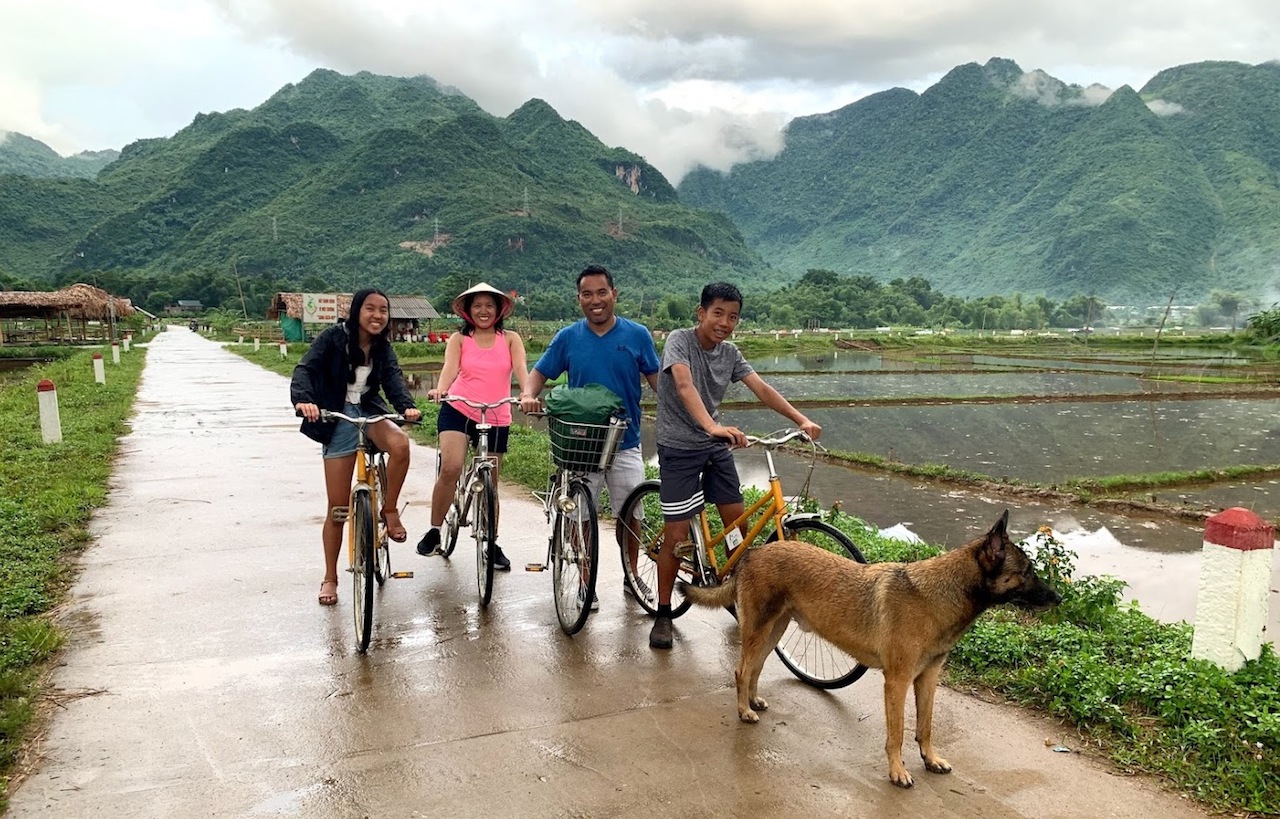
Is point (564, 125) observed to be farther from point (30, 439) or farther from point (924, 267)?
point (30, 439)

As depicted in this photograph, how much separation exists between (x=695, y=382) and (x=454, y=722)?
2.03 m

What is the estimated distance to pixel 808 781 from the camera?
3.09m

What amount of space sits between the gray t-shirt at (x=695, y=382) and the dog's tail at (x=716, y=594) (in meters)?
0.75

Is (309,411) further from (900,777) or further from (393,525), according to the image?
(900,777)

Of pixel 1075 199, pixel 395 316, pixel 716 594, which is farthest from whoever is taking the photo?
pixel 1075 199

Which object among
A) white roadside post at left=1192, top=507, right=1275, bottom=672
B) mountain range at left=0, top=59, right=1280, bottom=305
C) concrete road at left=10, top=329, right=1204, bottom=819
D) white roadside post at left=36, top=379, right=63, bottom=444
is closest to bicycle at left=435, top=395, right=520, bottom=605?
concrete road at left=10, top=329, right=1204, bottom=819

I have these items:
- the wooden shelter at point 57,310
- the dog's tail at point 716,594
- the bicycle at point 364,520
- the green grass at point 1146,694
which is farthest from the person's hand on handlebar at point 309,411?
the wooden shelter at point 57,310

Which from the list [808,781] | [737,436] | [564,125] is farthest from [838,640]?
[564,125]

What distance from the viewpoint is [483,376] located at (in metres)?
5.38

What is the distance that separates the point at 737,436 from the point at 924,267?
511ft

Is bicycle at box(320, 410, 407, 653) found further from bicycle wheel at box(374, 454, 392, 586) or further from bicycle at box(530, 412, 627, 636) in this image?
bicycle at box(530, 412, 627, 636)

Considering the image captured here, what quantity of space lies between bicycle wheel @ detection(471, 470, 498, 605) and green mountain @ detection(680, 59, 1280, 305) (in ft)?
373

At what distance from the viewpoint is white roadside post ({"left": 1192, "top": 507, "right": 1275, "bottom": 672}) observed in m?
3.51

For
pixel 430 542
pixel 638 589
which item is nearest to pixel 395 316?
pixel 430 542
